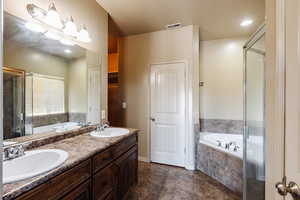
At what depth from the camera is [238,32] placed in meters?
3.11

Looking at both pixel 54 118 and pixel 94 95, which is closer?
pixel 54 118

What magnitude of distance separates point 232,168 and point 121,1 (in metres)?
2.85

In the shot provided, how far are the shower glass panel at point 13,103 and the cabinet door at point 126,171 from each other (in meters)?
0.94

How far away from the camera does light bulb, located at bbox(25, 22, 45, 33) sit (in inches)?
54.0

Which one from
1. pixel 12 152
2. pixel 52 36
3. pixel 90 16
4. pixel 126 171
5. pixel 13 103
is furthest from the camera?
pixel 90 16

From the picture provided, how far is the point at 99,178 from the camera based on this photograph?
131 centimetres

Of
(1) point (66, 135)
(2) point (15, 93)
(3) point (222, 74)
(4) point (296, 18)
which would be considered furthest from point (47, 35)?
(3) point (222, 74)

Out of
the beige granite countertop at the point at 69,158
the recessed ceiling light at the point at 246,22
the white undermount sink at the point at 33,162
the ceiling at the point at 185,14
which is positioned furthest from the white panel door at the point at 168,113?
the white undermount sink at the point at 33,162

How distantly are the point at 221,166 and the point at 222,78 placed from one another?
1.92m

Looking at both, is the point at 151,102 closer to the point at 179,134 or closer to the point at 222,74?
the point at 179,134

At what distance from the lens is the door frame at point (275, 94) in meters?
0.72

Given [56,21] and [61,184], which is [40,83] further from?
[61,184]

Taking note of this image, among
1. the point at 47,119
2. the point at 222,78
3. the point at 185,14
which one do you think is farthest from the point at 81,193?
the point at 222,78

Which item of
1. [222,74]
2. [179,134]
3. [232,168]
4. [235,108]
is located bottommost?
[232,168]
